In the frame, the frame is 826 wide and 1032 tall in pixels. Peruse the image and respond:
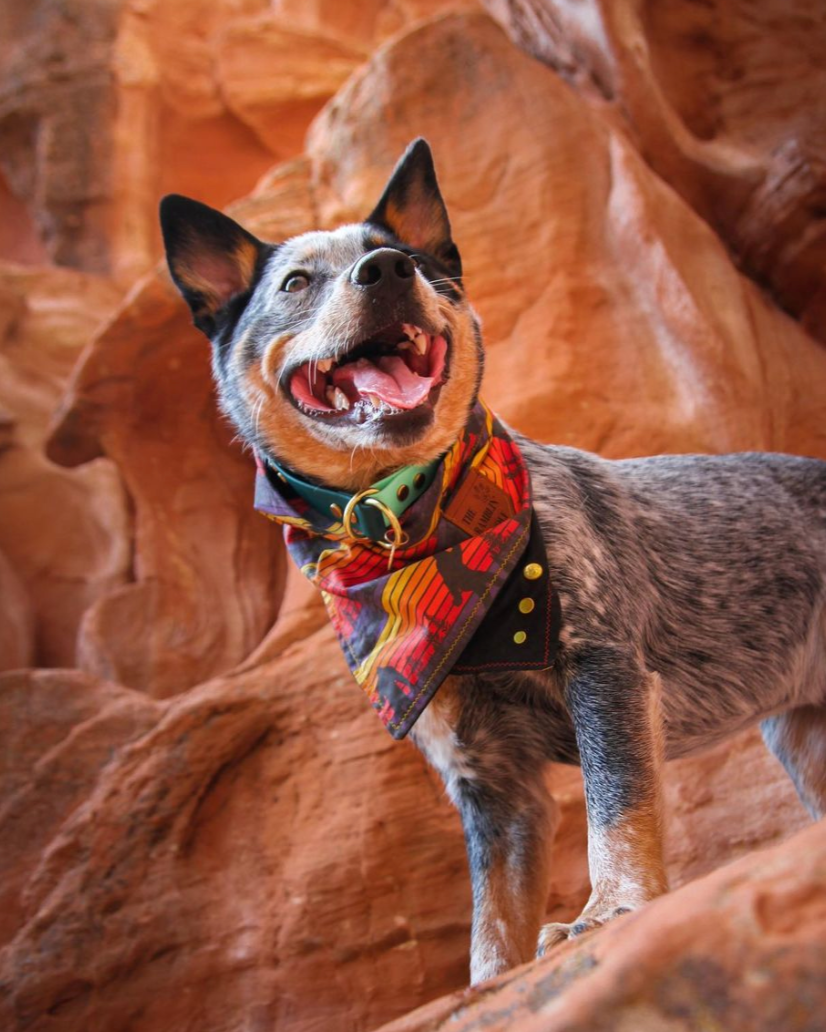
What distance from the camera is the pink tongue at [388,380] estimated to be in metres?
2.38

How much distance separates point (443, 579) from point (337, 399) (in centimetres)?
54

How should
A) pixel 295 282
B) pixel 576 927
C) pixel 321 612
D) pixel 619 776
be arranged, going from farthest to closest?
pixel 321 612, pixel 295 282, pixel 619 776, pixel 576 927

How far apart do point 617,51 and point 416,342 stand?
11.3 feet

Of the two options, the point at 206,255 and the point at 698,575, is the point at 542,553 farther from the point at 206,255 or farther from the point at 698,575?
the point at 206,255

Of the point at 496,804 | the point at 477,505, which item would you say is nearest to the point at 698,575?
the point at 477,505

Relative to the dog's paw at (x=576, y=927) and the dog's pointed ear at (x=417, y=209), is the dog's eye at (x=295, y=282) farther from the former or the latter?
the dog's paw at (x=576, y=927)

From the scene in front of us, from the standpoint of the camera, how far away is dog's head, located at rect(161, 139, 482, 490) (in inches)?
95.2

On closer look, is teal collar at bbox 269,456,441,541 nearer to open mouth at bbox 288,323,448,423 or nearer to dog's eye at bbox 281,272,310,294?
open mouth at bbox 288,323,448,423

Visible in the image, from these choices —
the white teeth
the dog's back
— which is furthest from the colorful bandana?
the white teeth

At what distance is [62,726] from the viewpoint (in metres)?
4.30

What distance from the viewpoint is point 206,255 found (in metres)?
2.93

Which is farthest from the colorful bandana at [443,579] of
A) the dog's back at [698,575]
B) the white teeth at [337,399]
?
the white teeth at [337,399]

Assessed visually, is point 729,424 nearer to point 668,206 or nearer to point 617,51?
point 668,206

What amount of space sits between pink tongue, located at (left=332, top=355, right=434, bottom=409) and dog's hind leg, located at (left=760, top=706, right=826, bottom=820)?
1.70 m
